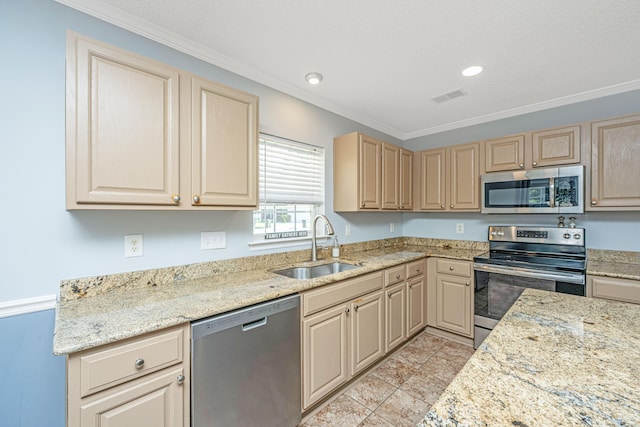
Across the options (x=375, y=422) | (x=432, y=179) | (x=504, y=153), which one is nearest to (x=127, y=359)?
(x=375, y=422)

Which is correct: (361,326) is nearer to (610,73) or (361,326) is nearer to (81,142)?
(81,142)

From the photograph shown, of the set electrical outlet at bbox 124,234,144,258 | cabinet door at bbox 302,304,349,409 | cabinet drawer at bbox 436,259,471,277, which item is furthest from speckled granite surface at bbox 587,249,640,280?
electrical outlet at bbox 124,234,144,258

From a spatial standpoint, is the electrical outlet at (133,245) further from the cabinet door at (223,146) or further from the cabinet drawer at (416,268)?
the cabinet drawer at (416,268)

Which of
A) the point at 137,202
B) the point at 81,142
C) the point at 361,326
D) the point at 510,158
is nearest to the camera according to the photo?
the point at 81,142

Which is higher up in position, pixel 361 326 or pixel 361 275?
pixel 361 275

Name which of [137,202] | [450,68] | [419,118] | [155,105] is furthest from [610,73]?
[137,202]

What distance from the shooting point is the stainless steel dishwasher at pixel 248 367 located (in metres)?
1.27

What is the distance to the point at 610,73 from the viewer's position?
2172 mm

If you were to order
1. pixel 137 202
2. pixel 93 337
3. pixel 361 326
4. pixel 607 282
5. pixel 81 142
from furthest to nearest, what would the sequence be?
pixel 361 326, pixel 607 282, pixel 137 202, pixel 81 142, pixel 93 337

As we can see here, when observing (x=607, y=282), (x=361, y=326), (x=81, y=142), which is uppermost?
(x=81, y=142)

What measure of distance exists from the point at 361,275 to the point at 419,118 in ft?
6.91

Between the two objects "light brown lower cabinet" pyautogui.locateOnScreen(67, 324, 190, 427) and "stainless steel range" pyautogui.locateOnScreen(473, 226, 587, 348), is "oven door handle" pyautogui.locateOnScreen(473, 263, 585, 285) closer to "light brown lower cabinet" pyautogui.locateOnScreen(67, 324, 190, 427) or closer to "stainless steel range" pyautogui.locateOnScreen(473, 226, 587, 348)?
"stainless steel range" pyautogui.locateOnScreen(473, 226, 587, 348)

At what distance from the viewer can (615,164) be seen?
2217 millimetres

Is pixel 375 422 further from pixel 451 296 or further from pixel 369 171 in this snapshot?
pixel 369 171
